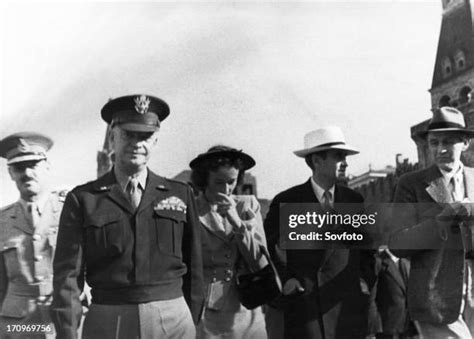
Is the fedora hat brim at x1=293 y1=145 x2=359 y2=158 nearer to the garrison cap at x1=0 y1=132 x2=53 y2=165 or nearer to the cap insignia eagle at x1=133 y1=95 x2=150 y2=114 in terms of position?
the cap insignia eagle at x1=133 y1=95 x2=150 y2=114

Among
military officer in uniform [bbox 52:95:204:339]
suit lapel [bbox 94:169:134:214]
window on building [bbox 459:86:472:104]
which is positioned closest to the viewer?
military officer in uniform [bbox 52:95:204:339]

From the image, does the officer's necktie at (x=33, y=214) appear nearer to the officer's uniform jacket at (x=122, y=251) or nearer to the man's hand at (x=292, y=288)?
the officer's uniform jacket at (x=122, y=251)

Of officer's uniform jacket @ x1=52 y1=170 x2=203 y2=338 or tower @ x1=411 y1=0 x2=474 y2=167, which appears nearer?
officer's uniform jacket @ x1=52 y1=170 x2=203 y2=338

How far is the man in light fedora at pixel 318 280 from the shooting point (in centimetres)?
322

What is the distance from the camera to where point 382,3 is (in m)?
3.46

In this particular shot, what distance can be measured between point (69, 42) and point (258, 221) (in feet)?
4.64

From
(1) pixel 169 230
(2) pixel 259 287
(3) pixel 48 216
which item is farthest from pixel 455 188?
(3) pixel 48 216

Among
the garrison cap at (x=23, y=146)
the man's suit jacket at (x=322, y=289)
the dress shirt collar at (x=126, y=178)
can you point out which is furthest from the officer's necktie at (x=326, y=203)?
the garrison cap at (x=23, y=146)

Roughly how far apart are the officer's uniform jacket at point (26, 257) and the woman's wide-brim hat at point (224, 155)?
732 mm

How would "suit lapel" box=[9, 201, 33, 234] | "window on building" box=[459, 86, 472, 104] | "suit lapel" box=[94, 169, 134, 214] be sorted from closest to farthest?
1. "suit lapel" box=[94, 169, 134, 214]
2. "suit lapel" box=[9, 201, 33, 234]
3. "window on building" box=[459, 86, 472, 104]

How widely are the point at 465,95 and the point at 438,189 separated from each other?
55cm

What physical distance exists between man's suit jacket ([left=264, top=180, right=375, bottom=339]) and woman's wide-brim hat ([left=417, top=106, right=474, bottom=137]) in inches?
30.8

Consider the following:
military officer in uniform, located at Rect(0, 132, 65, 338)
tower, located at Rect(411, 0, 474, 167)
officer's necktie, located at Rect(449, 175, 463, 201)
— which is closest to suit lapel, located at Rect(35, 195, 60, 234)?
military officer in uniform, located at Rect(0, 132, 65, 338)

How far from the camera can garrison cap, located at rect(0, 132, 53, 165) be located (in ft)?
10.7
